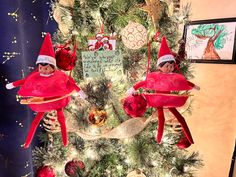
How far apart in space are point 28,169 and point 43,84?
64cm

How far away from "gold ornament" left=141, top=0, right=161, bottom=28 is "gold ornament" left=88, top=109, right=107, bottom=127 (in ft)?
1.17

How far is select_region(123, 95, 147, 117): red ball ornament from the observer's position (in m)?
0.94

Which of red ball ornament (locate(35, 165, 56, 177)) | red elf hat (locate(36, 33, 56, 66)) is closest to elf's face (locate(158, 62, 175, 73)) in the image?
red elf hat (locate(36, 33, 56, 66))

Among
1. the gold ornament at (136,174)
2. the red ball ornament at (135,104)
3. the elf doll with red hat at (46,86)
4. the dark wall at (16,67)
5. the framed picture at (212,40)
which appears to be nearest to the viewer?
the elf doll with red hat at (46,86)

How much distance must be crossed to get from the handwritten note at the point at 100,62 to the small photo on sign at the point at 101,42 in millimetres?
18

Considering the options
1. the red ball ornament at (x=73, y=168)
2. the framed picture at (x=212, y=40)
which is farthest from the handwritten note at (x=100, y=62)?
the framed picture at (x=212, y=40)

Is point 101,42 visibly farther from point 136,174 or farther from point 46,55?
point 136,174

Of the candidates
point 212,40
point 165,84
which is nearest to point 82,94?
point 165,84

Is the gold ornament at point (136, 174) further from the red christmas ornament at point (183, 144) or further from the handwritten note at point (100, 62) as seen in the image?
the handwritten note at point (100, 62)

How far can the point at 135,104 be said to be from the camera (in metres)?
0.94

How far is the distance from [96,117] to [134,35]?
296 mm

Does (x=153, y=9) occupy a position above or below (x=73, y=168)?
above

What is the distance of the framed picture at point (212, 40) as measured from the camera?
1.72 m

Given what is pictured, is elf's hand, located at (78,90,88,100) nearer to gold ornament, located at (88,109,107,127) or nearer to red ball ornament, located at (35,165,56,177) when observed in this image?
gold ornament, located at (88,109,107,127)
